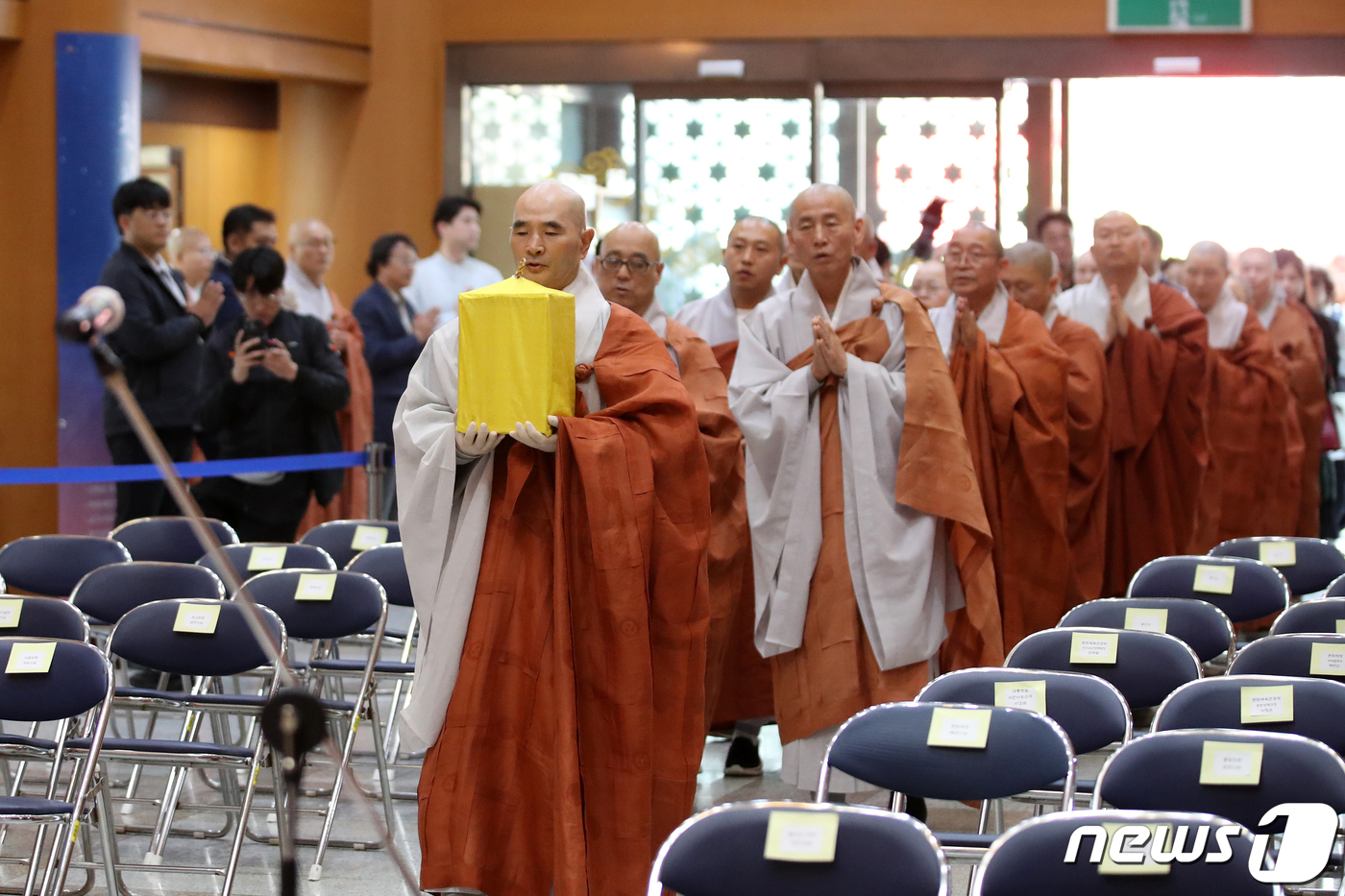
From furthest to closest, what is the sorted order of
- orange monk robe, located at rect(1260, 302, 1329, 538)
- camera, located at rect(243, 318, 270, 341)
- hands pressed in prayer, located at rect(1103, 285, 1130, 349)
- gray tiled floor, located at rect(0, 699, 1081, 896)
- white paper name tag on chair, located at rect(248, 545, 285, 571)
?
orange monk robe, located at rect(1260, 302, 1329, 538), hands pressed in prayer, located at rect(1103, 285, 1130, 349), camera, located at rect(243, 318, 270, 341), white paper name tag on chair, located at rect(248, 545, 285, 571), gray tiled floor, located at rect(0, 699, 1081, 896)

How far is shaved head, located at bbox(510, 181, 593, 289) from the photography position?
11.8 feet

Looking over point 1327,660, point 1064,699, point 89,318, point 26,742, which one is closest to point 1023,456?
point 1327,660

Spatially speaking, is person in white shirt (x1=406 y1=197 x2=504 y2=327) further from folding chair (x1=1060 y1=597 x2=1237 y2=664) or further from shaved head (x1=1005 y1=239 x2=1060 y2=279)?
folding chair (x1=1060 y1=597 x2=1237 y2=664)

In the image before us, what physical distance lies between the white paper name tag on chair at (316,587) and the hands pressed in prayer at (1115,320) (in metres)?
3.72

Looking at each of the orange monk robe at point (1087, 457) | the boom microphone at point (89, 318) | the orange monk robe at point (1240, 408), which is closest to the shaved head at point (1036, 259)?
the orange monk robe at point (1087, 457)

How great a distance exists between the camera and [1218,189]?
38.3ft

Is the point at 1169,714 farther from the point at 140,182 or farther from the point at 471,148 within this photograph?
the point at 471,148

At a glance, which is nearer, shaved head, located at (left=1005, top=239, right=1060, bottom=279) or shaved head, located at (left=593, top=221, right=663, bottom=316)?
shaved head, located at (left=593, top=221, right=663, bottom=316)

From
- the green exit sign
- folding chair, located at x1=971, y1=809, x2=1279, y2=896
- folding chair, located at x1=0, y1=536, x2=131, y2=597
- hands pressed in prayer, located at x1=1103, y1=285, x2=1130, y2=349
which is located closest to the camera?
folding chair, located at x1=971, y1=809, x2=1279, y2=896

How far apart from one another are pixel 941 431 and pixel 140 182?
3.58 m

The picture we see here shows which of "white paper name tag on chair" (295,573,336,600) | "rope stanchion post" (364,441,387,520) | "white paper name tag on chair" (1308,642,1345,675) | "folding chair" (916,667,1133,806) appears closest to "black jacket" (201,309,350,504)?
"rope stanchion post" (364,441,387,520)

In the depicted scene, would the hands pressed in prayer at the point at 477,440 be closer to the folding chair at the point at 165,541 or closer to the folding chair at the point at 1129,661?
the folding chair at the point at 1129,661

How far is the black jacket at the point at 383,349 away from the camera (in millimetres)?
7984

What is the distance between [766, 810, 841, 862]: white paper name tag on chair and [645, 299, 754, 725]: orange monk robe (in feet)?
7.36
